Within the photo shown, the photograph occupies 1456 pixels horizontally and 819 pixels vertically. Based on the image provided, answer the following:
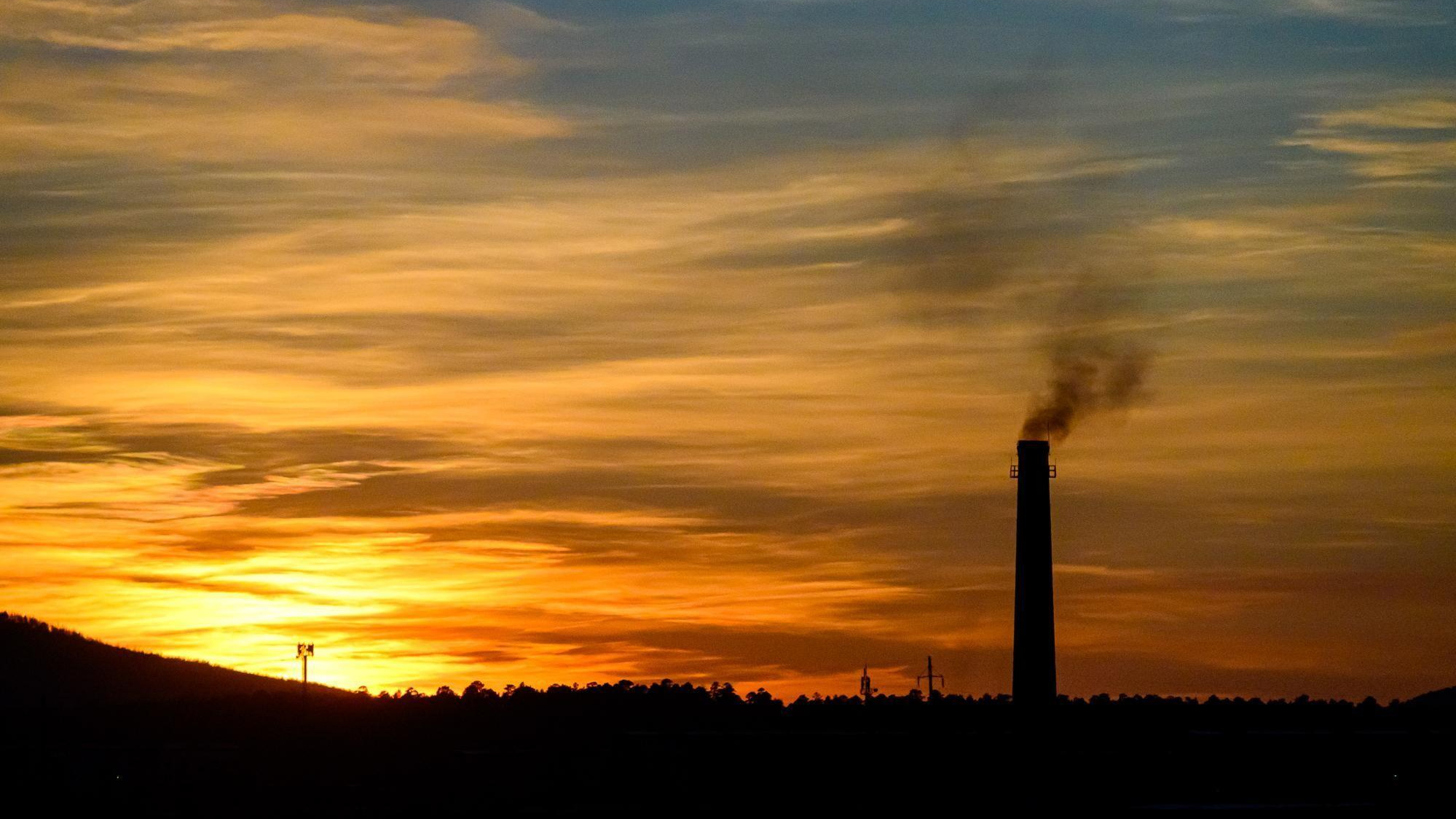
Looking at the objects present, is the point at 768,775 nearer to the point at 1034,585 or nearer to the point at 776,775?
the point at 776,775

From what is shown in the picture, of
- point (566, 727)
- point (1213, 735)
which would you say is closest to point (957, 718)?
point (566, 727)

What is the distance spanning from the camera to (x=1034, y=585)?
82.7 meters

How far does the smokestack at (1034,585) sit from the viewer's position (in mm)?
82438

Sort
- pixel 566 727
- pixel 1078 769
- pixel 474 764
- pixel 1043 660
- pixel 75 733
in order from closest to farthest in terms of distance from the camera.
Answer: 1. pixel 1043 660
2. pixel 1078 769
3. pixel 474 764
4. pixel 566 727
5. pixel 75 733

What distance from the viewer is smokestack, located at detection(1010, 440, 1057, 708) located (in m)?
82.4

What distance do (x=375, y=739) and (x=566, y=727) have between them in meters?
38.5

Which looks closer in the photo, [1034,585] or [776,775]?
[1034,585]

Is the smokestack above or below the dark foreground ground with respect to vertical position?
above

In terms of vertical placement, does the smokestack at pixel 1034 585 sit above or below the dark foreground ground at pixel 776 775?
above

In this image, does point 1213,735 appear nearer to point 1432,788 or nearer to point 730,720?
point 1432,788

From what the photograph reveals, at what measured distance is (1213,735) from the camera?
108000 millimetres

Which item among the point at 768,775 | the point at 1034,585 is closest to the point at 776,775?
the point at 768,775

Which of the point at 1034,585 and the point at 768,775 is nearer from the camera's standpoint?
the point at 1034,585

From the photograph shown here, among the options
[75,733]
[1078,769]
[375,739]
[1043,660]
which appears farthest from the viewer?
[75,733]
